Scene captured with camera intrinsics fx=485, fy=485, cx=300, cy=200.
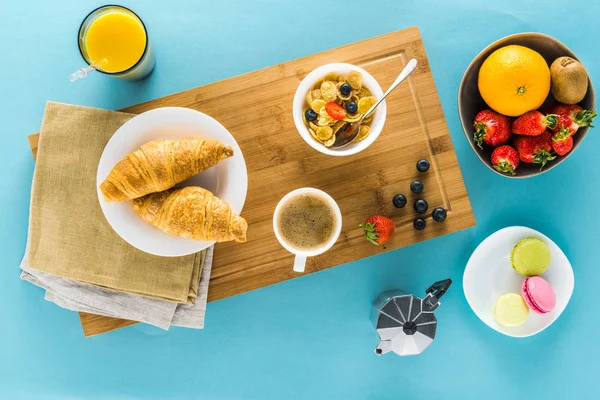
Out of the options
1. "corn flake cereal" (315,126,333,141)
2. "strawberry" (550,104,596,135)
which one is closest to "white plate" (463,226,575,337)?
"strawberry" (550,104,596,135)

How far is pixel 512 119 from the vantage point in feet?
4.35

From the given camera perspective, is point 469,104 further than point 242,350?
No

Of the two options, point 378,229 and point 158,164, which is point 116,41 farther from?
point 378,229

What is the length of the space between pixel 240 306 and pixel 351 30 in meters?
0.94

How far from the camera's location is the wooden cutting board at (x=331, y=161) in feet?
4.16

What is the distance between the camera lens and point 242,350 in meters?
1.56

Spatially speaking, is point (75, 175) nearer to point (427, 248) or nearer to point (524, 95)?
point (427, 248)

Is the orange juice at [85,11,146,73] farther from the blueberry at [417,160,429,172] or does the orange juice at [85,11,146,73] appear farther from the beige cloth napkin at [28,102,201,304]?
the blueberry at [417,160,429,172]

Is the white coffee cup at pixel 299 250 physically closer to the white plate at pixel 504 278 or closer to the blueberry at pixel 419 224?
the blueberry at pixel 419 224

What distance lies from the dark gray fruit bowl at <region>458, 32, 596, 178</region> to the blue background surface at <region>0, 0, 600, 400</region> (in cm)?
21

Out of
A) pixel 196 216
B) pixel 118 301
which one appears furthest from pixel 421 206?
pixel 118 301

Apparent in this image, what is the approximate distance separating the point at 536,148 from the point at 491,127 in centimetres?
13

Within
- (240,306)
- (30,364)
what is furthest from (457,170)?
(30,364)

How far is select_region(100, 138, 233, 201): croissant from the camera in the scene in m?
1.07
